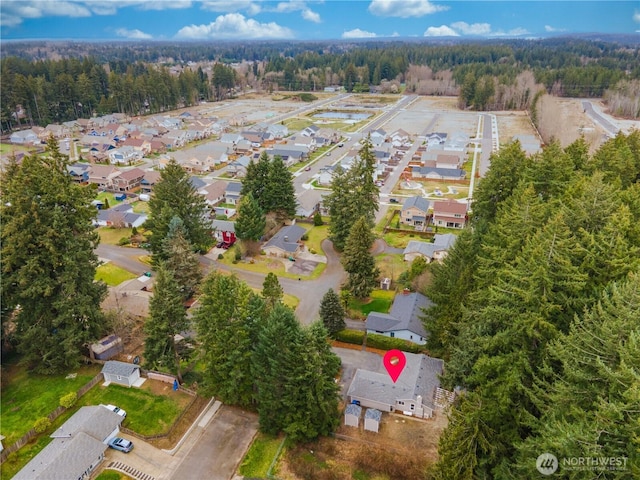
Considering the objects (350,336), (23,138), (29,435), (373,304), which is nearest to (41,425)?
(29,435)

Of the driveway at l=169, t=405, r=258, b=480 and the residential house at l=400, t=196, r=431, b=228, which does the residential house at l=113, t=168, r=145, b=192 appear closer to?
the residential house at l=400, t=196, r=431, b=228

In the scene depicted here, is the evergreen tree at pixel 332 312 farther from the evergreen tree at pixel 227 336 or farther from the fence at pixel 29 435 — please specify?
the fence at pixel 29 435

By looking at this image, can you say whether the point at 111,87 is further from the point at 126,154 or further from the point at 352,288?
the point at 352,288

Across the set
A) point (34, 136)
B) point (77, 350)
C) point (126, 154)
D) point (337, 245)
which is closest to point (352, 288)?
point (337, 245)

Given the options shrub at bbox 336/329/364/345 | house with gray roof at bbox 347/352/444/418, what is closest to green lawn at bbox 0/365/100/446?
shrub at bbox 336/329/364/345

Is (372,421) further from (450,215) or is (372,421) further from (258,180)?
(450,215)

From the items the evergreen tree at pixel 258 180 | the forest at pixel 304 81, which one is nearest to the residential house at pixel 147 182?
the evergreen tree at pixel 258 180
